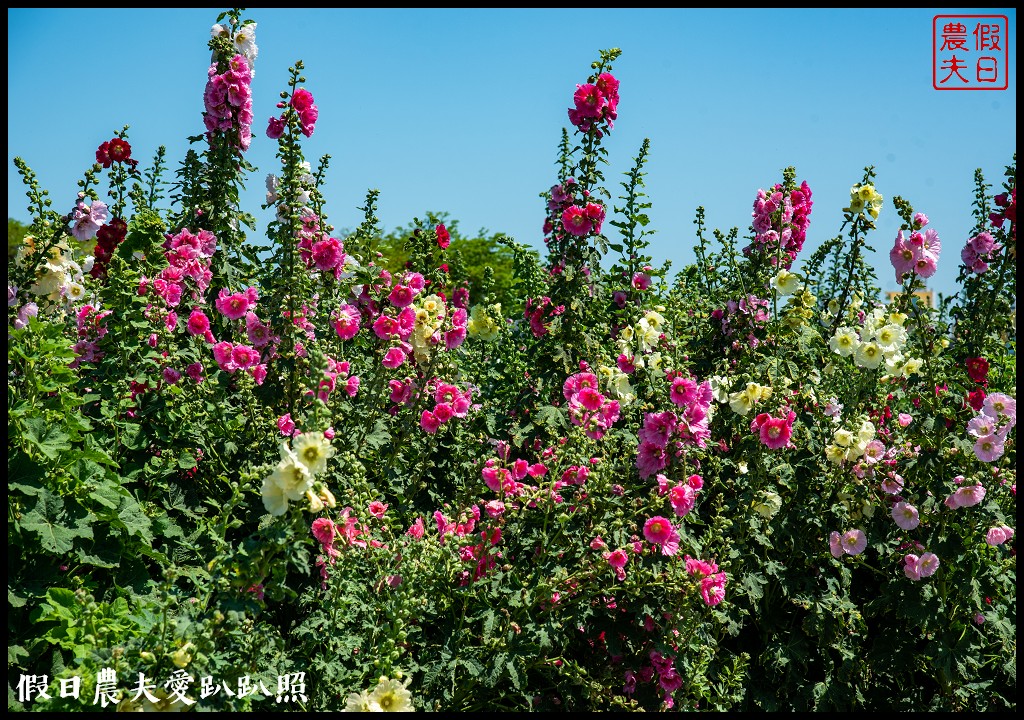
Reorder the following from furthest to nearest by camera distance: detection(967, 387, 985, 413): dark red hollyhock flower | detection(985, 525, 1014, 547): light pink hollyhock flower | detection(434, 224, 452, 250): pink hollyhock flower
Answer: detection(434, 224, 452, 250): pink hollyhock flower → detection(967, 387, 985, 413): dark red hollyhock flower → detection(985, 525, 1014, 547): light pink hollyhock flower

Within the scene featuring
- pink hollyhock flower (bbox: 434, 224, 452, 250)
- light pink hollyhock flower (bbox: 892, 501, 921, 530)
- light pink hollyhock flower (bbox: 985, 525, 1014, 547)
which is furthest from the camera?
pink hollyhock flower (bbox: 434, 224, 452, 250)

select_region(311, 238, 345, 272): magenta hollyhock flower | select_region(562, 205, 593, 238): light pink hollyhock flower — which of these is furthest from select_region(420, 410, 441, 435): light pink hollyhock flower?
select_region(562, 205, 593, 238): light pink hollyhock flower

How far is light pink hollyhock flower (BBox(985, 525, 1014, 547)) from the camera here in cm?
345

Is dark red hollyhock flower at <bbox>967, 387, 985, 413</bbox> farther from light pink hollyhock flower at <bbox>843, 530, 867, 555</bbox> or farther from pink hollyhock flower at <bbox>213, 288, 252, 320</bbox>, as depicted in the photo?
pink hollyhock flower at <bbox>213, 288, 252, 320</bbox>

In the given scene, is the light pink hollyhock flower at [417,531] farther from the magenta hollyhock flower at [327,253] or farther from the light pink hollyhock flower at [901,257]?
the light pink hollyhock flower at [901,257]

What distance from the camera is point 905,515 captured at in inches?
140

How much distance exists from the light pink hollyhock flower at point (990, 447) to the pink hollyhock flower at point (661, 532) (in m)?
1.33

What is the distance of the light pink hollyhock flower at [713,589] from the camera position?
305cm

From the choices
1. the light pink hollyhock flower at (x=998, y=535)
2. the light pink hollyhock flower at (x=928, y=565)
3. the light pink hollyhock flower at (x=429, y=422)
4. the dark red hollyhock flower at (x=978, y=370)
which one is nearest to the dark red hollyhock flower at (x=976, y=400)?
the dark red hollyhock flower at (x=978, y=370)

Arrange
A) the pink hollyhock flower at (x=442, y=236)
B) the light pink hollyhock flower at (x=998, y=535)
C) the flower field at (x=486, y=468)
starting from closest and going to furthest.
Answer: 1. the flower field at (x=486, y=468)
2. the light pink hollyhock flower at (x=998, y=535)
3. the pink hollyhock flower at (x=442, y=236)

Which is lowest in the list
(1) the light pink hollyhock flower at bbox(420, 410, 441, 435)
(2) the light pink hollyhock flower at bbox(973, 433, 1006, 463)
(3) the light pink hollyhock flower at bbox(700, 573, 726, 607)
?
(3) the light pink hollyhock flower at bbox(700, 573, 726, 607)

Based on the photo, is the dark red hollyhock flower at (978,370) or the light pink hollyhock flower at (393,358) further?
the dark red hollyhock flower at (978,370)

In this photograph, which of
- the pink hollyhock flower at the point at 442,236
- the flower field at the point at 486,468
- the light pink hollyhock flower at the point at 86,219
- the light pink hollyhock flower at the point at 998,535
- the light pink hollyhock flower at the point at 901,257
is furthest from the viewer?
the pink hollyhock flower at the point at 442,236

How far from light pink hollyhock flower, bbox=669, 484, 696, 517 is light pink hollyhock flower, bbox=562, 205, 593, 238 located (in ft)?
4.99
